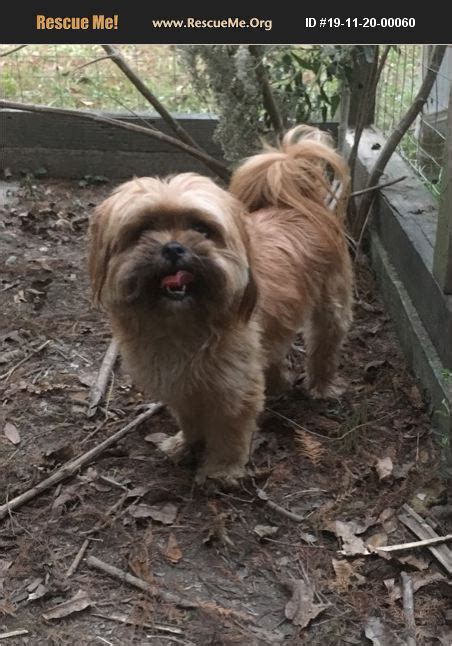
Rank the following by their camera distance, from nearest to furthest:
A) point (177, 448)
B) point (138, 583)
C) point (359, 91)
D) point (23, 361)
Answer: point (138, 583)
point (177, 448)
point (23, 361)
point (359, 91)

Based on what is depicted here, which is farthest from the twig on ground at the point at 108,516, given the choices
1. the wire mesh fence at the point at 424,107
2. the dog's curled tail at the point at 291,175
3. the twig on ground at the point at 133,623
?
the wire mesh fence at the point at 424,107

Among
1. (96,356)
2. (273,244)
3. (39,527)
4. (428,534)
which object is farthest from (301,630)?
(96,356)

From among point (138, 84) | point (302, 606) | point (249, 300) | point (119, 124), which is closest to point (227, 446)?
point (249, 300)

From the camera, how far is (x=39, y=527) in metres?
3.14

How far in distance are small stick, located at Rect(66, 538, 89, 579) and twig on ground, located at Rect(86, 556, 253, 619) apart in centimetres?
3

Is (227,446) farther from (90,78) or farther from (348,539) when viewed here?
(90,78)

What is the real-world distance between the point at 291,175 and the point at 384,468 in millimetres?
1368

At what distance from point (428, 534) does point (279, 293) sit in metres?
1.16

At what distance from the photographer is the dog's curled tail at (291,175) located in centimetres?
352

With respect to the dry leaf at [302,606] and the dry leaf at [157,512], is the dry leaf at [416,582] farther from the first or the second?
the dry leaf at [157,512]

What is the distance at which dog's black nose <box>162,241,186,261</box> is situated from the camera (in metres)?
2.69

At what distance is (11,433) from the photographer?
145 inches

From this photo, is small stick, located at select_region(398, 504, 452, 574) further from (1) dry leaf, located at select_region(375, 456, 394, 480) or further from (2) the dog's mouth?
(2) the dog's mouth

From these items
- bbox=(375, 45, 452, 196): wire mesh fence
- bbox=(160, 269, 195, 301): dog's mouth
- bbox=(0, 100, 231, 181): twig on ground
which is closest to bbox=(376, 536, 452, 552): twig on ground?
bbox=(160, 269, 195, 301): dog's mouth
